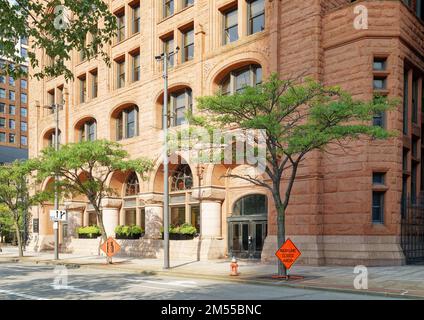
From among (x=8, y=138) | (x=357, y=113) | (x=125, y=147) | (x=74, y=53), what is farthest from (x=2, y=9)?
(x=8, y=138)

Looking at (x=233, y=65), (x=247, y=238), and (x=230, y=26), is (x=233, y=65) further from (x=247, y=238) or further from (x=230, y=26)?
(x=247, y=238)

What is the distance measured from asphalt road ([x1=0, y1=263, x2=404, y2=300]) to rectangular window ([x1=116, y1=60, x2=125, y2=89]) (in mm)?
23621

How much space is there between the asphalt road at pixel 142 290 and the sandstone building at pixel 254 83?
28.0 ft

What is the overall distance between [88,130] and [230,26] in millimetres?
18460

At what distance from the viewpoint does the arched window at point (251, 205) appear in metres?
30.9

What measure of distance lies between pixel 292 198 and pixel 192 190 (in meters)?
8.92

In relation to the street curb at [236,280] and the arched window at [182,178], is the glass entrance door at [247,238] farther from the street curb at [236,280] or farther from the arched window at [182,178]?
the street curb at [236,280]

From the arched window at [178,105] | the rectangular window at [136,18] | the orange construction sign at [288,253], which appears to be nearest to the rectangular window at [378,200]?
the orange construction sign at [288,253]

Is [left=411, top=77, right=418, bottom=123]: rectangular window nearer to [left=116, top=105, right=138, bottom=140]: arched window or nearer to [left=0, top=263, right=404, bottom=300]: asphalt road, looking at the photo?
[left=0, top=263, right=404, bottom=300]: asphalt road

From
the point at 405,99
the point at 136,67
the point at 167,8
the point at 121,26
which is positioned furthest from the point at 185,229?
the point at 121,26

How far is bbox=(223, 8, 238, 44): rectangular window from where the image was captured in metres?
32.7

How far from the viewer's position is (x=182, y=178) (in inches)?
1428

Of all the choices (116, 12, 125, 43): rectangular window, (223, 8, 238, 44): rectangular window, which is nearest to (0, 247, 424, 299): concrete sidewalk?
(223, 8, 238, 44): rectangular window

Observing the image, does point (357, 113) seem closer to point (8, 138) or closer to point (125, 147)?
point (125, 147)
